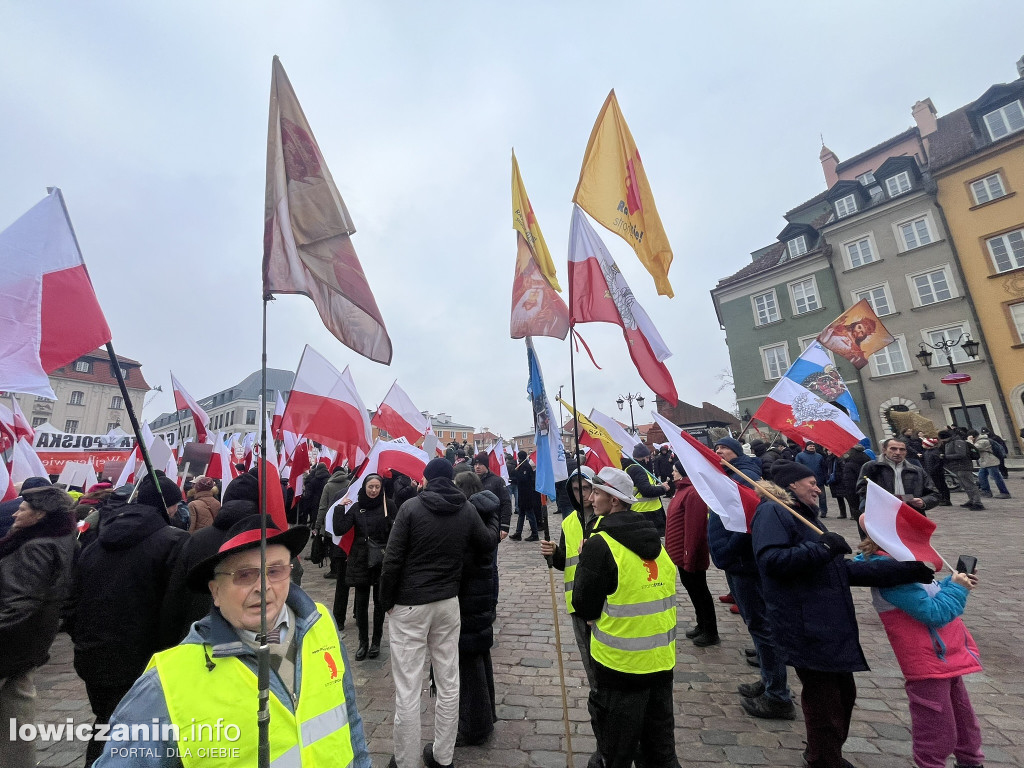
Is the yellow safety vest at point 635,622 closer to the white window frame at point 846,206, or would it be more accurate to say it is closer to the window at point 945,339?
the window at point 945,339

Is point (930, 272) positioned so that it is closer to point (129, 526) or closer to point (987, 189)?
point (987, 189)

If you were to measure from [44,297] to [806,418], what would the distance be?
22.8 feet

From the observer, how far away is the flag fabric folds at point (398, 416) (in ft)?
29.1

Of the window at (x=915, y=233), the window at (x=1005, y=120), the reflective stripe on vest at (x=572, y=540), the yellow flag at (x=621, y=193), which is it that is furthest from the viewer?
the window at (x=915, y=233)

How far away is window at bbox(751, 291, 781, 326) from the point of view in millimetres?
29234

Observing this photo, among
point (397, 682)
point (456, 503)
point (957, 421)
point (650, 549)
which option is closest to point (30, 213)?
point (456, 503)

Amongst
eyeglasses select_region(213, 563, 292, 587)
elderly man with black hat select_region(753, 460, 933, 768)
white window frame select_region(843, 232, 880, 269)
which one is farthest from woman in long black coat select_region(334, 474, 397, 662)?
white window frame select_region(843, 232, 880, 269)

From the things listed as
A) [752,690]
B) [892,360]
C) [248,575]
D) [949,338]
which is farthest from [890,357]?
[248,575]

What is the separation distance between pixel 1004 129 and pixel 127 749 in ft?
120

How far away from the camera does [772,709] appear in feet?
Result: 12.2

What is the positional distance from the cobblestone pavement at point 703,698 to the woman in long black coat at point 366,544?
1.05 ft

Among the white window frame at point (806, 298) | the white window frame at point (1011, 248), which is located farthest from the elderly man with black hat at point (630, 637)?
the white window frame at point (806, 298)

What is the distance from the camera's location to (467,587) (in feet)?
12.3

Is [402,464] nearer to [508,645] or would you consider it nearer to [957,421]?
[508,645]
